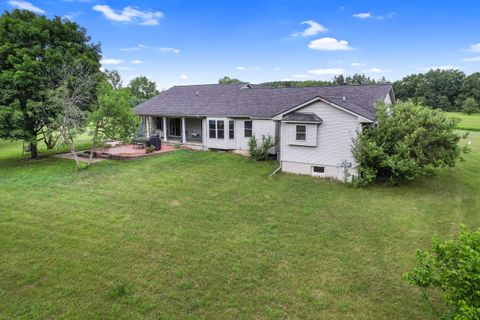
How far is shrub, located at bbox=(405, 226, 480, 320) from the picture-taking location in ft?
11.0

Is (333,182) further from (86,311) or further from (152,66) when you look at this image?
(152,66)

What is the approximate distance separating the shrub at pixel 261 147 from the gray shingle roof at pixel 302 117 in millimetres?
2851

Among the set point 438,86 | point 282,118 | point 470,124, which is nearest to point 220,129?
point 282,118

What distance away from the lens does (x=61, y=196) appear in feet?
36.8

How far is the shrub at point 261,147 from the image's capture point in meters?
16.5

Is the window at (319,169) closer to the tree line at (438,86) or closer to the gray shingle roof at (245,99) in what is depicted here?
the gray shingle roof at (245,99)

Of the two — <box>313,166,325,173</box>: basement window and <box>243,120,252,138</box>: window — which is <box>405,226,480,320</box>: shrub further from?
<box>243,120,252,138</box>: window

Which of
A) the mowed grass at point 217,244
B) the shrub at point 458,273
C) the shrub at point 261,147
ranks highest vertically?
the shrub at point 261,147

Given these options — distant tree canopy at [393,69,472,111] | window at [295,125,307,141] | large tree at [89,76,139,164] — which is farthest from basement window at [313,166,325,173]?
distant tree canopy at [393,69,472,111]

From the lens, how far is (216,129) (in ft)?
63.5

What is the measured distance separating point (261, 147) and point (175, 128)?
9.83 m

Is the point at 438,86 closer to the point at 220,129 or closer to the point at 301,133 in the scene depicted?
the point at 220,129

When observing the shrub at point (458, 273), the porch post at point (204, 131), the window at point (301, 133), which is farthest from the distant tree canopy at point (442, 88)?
the shrub at point (458, 273)

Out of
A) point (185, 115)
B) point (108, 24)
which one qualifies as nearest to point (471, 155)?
point (185, 115)
